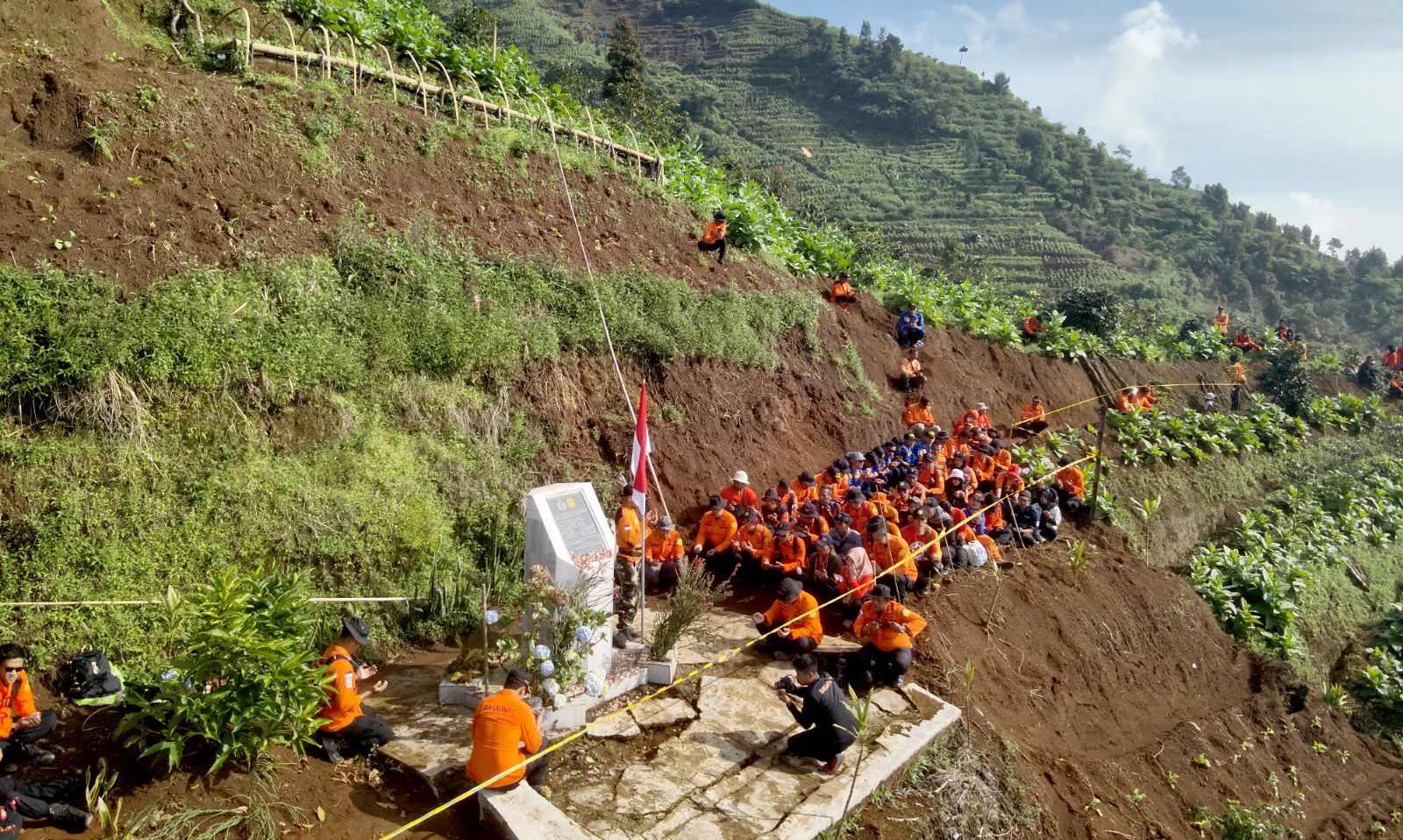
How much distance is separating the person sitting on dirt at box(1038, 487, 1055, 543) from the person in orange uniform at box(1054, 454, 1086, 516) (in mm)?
406

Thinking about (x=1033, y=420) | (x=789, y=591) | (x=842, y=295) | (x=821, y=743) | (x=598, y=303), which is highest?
(x=842, y=295)

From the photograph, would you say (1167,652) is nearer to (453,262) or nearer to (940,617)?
(940,617)

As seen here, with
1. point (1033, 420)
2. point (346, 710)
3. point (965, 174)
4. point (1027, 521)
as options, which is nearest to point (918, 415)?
point (1033, 420)

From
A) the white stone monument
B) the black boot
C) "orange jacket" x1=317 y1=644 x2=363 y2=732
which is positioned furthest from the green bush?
the white stone monument

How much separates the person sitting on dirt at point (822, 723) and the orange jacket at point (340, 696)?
3133 mm

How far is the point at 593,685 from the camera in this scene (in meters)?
6.16

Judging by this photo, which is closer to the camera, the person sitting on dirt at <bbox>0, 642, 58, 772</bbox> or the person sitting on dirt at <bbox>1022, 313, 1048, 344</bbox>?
the person sitting on dirt at <bbox>0, 642, 58, 772</bbox>

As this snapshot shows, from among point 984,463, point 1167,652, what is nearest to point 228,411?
point 984,463

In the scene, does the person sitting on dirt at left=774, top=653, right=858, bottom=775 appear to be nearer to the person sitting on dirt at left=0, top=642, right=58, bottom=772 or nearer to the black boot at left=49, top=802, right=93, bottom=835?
the black boot at left=49, top=802, right=93, bottom=835

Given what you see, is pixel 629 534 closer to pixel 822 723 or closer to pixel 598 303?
pixel 822 723

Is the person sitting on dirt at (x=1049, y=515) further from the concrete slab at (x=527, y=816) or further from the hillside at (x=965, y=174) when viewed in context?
the hillside at (x=965, y=174)

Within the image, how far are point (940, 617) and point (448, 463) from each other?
5.45 meters

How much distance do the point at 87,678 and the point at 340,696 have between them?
1.76 metres

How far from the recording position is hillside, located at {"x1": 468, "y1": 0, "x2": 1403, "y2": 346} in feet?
193
